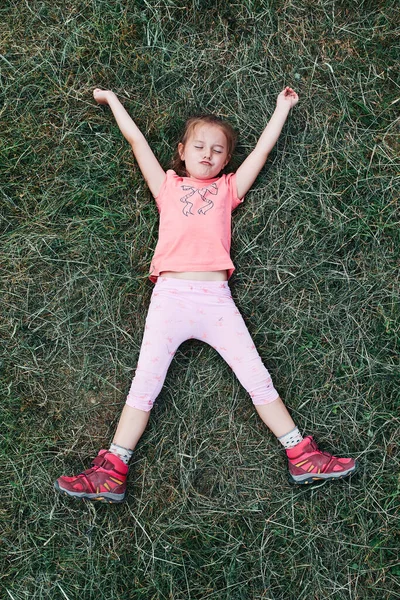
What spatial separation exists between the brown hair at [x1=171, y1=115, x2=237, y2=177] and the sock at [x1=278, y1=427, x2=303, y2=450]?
159 centimetres

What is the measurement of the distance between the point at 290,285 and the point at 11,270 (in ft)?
5.34

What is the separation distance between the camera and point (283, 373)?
3076 mm

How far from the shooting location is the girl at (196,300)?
9.40 feet

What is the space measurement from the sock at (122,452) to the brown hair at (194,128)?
62.6 inches

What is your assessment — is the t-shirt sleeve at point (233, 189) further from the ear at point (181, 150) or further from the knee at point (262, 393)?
the knee at point (262, 393)

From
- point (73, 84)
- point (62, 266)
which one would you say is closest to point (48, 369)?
point (62, 266)

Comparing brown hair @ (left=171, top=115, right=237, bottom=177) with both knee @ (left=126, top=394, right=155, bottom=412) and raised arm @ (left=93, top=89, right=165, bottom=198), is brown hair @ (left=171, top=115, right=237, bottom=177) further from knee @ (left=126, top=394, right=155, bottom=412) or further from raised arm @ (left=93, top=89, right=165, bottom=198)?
knee @ (left=126, top=394, right=155, bottom=412)

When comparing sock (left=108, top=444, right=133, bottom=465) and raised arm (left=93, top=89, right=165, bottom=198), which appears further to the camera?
raised arm (left=93, top=89, right=165, bottom=198)

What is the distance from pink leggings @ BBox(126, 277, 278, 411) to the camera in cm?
286

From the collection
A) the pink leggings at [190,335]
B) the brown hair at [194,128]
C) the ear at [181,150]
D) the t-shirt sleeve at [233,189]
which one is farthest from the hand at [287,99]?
the pink leggings at [190,335]

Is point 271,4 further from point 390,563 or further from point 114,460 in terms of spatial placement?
point 390,563

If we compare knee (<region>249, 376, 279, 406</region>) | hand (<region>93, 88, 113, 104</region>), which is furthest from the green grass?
knee (<region>249, 376, 279, 406</region>)

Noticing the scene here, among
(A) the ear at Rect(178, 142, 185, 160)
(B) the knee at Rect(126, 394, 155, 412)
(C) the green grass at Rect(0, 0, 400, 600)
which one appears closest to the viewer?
(B) the knee at Rect(126, 394, 155, 412)

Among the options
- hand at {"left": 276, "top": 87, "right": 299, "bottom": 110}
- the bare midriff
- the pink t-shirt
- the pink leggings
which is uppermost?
hand at {"left": 276, "top": 87, "right": 299, "bottom": 110}
